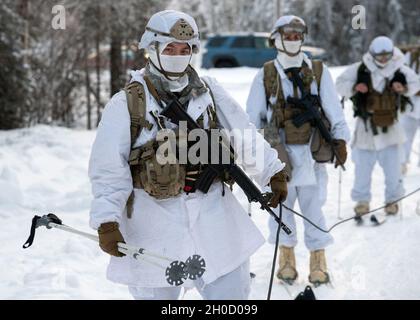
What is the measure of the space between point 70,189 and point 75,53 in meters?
10.6

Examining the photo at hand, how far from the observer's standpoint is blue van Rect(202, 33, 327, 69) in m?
22.2

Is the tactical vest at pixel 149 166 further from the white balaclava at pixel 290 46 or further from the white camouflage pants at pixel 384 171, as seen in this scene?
the white camouflage pants at pixel 384 171

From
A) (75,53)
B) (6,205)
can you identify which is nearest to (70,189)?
(6,205)

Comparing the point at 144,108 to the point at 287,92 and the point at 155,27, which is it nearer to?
the point at 155,27

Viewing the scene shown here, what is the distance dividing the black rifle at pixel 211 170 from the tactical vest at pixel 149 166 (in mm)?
67

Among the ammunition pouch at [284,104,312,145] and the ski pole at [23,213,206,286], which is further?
the ammunition pouch at [284,104,312,145]

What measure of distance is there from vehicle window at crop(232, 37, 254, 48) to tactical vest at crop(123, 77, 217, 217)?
19620mm

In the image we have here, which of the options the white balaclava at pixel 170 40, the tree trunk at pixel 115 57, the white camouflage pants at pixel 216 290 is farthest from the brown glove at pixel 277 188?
the tree trunk at pixel 115 57

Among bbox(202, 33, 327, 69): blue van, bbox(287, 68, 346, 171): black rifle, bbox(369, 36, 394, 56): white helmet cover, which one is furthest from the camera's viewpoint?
bbox(202, 33, 327, 69): blue van

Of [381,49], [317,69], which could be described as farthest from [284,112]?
[381,49]

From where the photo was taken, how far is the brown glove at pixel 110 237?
115 inches

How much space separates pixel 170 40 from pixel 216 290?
1316 mm

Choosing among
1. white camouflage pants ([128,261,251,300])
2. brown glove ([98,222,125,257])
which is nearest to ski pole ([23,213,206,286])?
brown glove ([98,222,125,257])

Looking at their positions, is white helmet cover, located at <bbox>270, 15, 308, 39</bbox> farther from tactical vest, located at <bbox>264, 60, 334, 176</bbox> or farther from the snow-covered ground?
the snow-covered ground
